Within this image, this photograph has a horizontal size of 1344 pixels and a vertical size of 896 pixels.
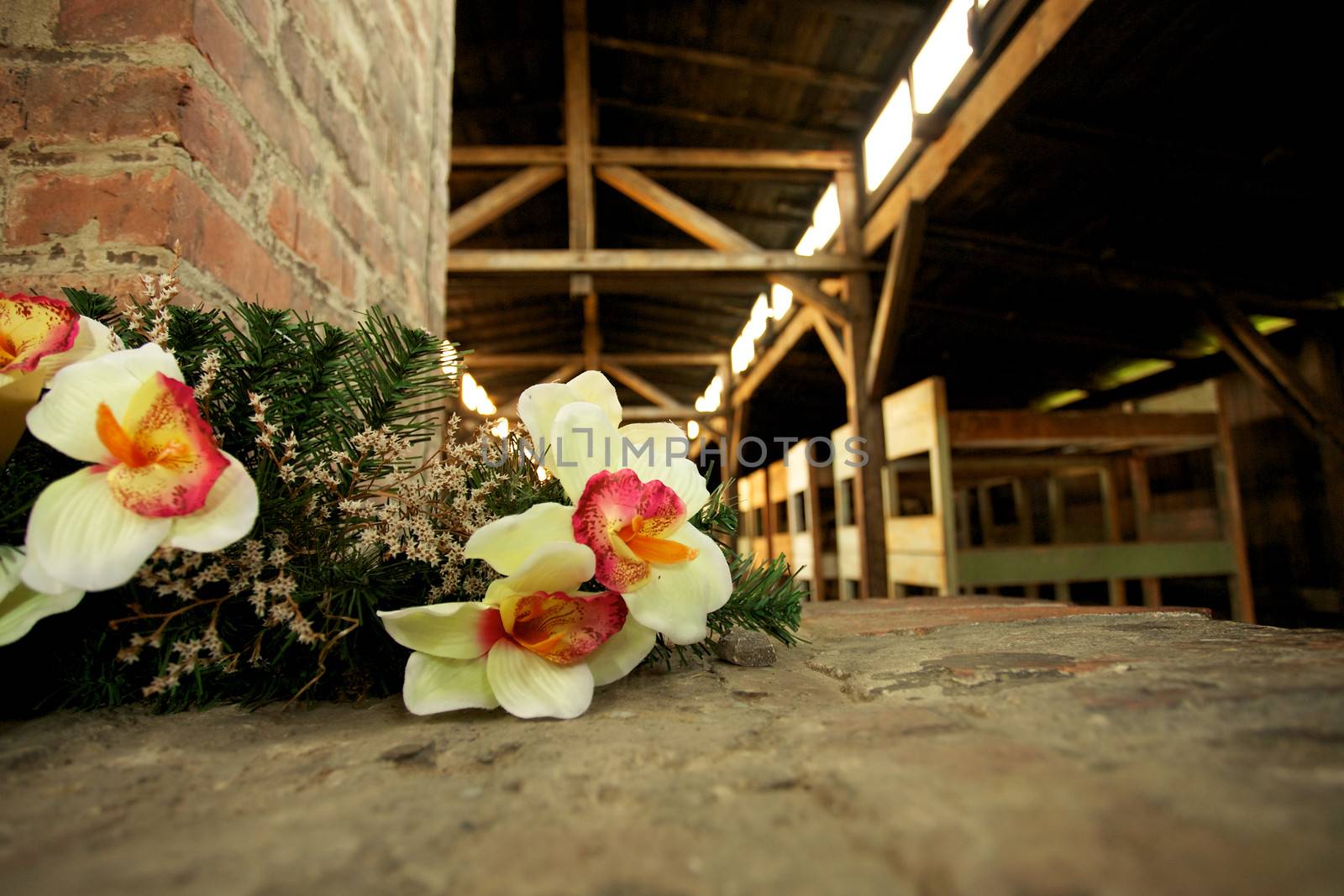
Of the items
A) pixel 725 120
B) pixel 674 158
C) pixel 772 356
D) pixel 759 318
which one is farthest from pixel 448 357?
pixel 759 318

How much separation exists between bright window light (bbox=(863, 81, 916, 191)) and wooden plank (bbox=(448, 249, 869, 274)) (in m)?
0.59

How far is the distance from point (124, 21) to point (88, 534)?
0.76 m

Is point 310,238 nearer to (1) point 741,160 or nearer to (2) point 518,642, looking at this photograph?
(2) point 518,642

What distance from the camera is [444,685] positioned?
626 millimetres

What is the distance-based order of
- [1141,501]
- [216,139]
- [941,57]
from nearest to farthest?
[216,139] → [941,57] → [1141,501]

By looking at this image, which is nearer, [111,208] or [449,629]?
[449,629]

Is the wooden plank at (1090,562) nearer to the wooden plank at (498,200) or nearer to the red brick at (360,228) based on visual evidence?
the red brick at (360,228)

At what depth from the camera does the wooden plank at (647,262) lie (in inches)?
177

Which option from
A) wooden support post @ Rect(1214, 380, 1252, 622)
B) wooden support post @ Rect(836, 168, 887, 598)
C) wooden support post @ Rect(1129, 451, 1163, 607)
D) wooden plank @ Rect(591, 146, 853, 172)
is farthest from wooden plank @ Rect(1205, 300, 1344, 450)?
wooden plank @ Rect(591, 146, 853, 172)

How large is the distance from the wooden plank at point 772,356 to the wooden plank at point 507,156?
2338 mm

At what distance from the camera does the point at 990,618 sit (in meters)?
1.21

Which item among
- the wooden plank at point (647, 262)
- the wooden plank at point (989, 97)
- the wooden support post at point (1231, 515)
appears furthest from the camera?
the wooden plank at point (647, 262)

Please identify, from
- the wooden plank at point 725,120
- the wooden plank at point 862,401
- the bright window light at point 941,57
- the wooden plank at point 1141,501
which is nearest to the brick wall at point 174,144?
the bright window light at point 941,57

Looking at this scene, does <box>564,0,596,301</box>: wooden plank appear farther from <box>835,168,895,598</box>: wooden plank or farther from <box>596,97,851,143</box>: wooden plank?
<box>835,168,895,598</box>: wooden plank
